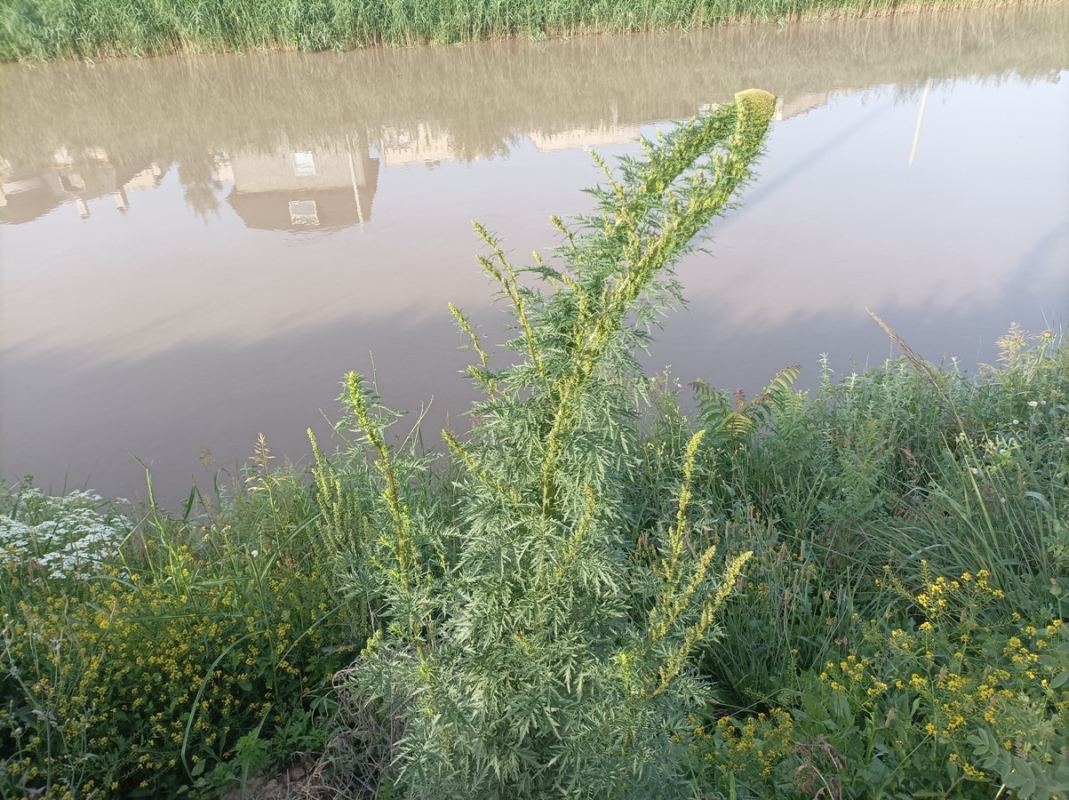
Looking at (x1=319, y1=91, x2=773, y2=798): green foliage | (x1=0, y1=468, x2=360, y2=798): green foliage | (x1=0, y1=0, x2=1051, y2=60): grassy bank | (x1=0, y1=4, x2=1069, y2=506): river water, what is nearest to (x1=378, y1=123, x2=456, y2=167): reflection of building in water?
(x1=0, y1=4, x2=1069, y2=506): river water

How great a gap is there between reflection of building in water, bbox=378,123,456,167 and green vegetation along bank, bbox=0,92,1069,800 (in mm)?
6020

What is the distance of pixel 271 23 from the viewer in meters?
11.8

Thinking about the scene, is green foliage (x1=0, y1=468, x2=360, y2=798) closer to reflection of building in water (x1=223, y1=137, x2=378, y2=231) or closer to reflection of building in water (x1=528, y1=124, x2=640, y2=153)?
reflection of building in water (x1=223, y1=137, x2=378, y2=231)

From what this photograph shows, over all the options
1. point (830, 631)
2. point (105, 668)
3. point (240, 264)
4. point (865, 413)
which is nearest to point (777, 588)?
point (830, 631)

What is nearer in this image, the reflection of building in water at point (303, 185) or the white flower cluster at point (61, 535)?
the white flower cluster at point (61, 535)

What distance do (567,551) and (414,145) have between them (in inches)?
330

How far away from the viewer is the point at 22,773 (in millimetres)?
1810

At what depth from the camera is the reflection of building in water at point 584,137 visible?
8648mm

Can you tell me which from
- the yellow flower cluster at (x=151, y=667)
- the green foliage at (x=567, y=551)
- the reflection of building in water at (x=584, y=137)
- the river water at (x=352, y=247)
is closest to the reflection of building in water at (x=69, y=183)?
the river water at (x=352, y=247)

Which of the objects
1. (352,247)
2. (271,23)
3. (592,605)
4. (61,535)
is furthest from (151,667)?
(271,23)

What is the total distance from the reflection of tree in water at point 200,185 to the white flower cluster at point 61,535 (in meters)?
4.75

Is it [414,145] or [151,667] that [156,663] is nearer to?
[151,667]

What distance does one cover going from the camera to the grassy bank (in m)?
11.6

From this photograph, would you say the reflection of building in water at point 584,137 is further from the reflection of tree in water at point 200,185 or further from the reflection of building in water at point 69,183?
the reflection of building in water at point 69,183
